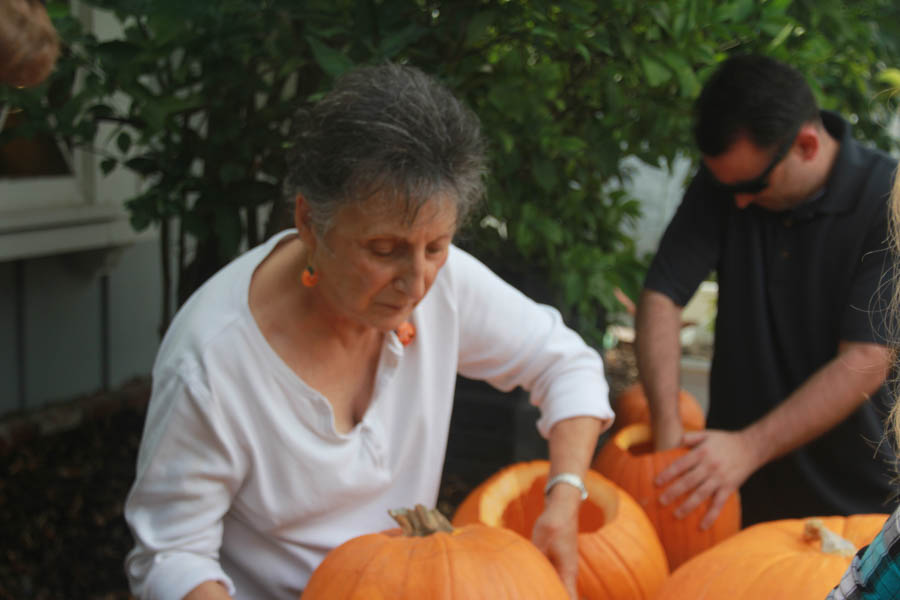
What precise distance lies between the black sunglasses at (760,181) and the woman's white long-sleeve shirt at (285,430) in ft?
2.29

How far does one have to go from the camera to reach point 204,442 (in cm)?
140

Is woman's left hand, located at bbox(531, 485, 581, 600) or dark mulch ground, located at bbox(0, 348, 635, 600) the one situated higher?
woman's left hand, located at bbox(531, 485, 581, 600)

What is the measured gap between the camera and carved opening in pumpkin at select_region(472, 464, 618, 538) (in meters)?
1.76

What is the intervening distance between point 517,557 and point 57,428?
2.38 m

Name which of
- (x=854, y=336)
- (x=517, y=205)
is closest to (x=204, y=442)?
(x=517, y=205)

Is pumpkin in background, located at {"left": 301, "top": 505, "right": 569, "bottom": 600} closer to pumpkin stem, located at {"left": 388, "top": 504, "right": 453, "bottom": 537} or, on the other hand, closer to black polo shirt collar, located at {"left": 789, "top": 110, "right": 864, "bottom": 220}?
pumpkin stem, located at {"left": 388, "top": 504, "right": 453, "bottom": 537}

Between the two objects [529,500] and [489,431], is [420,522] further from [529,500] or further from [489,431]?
[489,431]

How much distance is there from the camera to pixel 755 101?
2096mm

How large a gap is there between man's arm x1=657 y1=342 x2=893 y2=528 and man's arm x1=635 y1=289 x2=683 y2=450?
0.77ft

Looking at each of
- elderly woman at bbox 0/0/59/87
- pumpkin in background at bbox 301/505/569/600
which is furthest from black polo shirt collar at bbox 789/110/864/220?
A: elderly woman at bbox 0/0/59/87

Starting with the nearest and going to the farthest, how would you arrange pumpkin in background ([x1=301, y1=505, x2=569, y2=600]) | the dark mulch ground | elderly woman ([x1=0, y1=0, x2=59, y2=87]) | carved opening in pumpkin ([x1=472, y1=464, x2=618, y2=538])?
elderly woman ([x1=0, y1=0, x2=59, y2=87])
pumpkin in background ([x1=301, y1=505, x2=569, y2=600])
carved opening in pumpkin ([x1=472, y1=464, x2=618, y2=538])
the dark mulch ground

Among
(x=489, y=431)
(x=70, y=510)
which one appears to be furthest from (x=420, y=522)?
(x=70, y=510)

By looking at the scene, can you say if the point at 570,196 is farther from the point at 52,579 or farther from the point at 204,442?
the point at 52,579

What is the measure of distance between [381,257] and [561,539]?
0.59m
